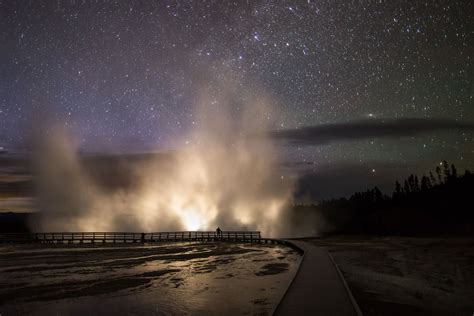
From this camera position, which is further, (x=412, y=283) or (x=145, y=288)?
(x=145, y=288)

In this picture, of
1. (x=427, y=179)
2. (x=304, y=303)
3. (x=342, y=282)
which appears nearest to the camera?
(x=304, y=303)

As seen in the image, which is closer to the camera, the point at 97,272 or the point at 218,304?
the point at 218,304

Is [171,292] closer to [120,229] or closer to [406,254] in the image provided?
[406,254]

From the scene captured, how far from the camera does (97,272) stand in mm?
22828

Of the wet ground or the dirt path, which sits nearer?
the dirt path

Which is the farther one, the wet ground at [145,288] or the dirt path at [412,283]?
the wet ground at [145,288]

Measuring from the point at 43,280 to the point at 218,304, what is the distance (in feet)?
39.6

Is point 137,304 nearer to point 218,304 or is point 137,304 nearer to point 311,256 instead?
point 218,304

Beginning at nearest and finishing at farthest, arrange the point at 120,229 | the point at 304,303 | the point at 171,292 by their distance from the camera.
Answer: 1. the point at 304,303
2. the point at 171,292
3. the point at 120,229

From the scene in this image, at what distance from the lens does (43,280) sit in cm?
1997

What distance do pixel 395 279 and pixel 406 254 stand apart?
12143 mm

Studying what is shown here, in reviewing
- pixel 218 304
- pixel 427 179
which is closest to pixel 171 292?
pixel 218 304

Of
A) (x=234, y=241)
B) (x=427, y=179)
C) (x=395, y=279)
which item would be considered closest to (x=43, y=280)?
(x=395, y=279)

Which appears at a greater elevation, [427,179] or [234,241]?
[427,179]
